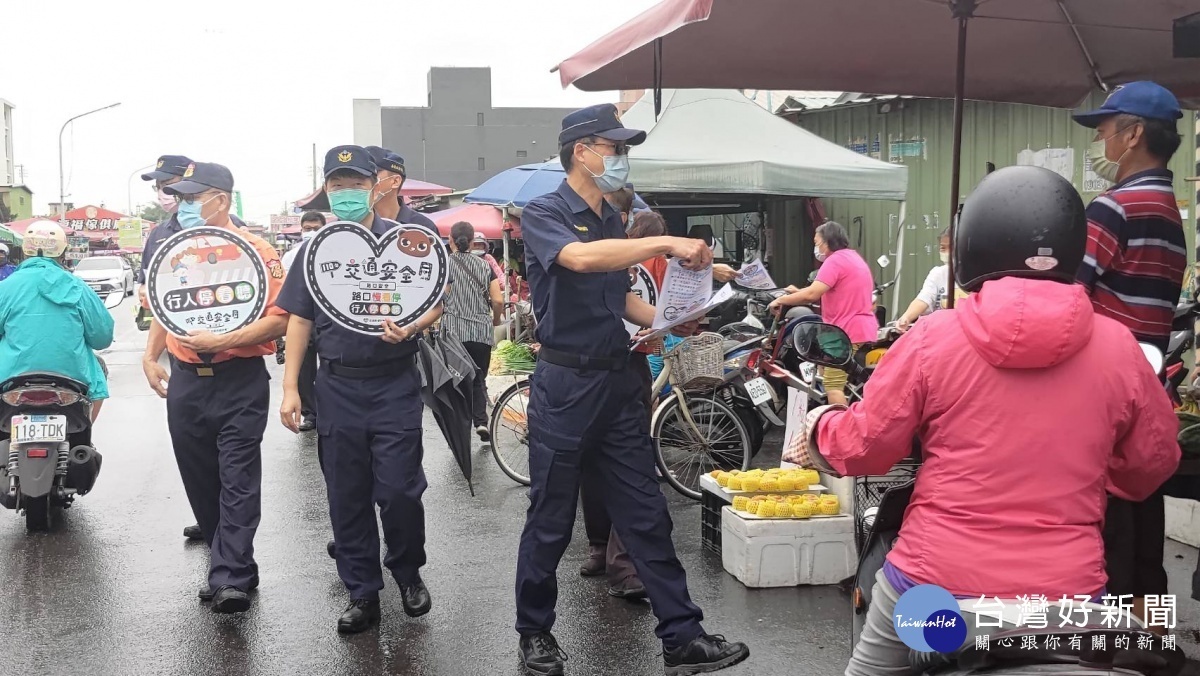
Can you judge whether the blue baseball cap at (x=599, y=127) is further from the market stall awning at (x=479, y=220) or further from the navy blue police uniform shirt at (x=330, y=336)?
the market stall awning at (x=479, y=220)

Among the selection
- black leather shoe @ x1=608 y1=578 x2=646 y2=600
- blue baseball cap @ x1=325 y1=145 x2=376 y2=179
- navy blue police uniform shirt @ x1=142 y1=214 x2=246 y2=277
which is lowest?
black leather shoe @ x1=608 y1=578 x2=646 y2=600

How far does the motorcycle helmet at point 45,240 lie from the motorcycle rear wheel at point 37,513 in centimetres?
153

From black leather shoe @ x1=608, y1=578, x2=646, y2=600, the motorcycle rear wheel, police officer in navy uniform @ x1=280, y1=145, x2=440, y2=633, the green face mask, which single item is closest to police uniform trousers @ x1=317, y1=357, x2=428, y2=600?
police officer in navy uniform @ x1=280, y1=145, x2=440, y2=633

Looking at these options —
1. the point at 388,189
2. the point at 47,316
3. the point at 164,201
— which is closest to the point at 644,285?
the point at 388,189

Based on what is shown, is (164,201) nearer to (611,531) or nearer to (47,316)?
(47,316)

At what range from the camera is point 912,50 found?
19.2ft

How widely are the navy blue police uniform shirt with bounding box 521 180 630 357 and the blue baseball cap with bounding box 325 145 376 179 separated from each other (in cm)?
121

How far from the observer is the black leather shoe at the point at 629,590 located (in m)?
5.48

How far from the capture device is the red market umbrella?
5.12 metres

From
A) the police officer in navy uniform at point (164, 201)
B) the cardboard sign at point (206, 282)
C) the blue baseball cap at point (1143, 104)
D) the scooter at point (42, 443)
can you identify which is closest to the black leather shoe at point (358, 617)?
the cardboard sign at point (206, 282)

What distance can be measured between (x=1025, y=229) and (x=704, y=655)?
7.68 ft

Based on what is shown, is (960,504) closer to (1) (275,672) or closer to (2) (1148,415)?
(2) (1148,415)

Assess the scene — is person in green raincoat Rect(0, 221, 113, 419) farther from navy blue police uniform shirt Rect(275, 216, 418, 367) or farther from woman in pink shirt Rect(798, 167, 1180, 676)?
woman in pink shirt Rect(798, 167, 1180, 676)

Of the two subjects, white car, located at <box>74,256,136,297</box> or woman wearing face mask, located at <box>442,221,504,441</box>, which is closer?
woman wearing face mask, located at <box>442,221,504,441</box>
